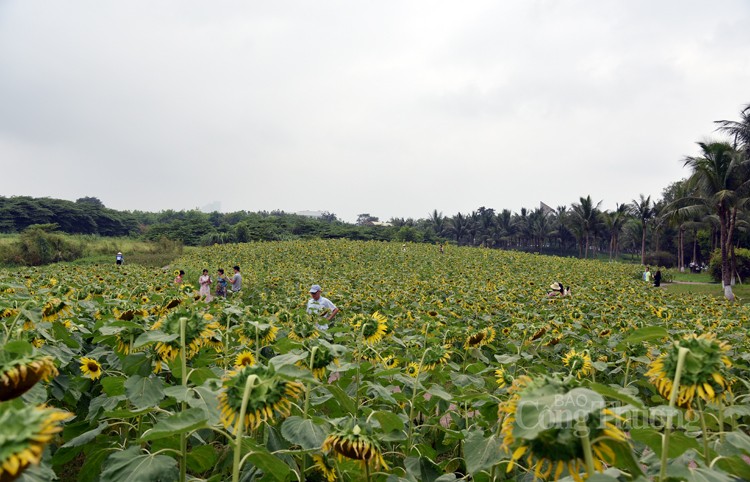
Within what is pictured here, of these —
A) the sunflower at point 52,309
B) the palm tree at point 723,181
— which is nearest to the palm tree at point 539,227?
the palm tree at point 723,181

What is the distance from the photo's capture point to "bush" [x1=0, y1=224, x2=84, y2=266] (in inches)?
840

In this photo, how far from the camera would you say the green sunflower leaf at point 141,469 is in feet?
3.41

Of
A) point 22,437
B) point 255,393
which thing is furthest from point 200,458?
point 22,437

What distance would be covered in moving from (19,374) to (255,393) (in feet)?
1.50

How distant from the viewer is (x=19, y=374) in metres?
0.88

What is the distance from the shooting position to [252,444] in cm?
111

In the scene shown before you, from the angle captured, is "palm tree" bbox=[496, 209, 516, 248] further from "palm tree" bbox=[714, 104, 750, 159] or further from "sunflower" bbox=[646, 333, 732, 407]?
"sunflower" bbox=[646, 333, 732, 407]

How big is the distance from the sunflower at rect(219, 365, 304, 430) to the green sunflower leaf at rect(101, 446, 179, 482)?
223 millimetres

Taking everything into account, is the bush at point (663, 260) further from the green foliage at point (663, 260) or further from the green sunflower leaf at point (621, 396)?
the green sunflower leaf at point (621, 396)

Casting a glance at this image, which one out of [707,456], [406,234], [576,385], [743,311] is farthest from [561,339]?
[406,234]

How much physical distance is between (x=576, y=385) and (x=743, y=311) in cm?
848

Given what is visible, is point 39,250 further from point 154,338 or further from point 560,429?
point 560,429

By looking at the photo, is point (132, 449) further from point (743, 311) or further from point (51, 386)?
point (743, 311)

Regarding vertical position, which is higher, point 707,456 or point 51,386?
point 707,456
